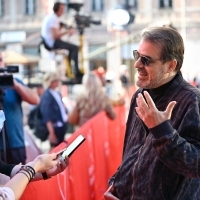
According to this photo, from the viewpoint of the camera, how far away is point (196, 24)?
3097cm

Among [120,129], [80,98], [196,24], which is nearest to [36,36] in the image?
[196,24]

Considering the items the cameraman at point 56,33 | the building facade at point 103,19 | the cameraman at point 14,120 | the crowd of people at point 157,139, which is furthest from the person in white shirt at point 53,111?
the building facade at point 103,19

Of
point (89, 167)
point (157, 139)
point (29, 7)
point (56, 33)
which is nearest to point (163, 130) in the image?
point (157, 139)

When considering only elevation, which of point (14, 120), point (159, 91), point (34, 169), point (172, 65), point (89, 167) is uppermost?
point (172, 65)

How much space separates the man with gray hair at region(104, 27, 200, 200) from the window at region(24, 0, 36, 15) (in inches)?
1193

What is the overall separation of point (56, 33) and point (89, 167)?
4404 mm

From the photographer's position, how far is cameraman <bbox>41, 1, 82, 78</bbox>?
9.09 meters

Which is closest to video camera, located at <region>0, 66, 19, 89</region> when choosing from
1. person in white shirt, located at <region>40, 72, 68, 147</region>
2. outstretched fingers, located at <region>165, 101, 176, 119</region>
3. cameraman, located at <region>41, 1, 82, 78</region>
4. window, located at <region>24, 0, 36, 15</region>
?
outstretched fingers, located at <region>165, 101, 176, 119</region>

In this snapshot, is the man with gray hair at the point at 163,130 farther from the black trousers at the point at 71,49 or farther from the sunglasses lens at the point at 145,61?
the black trousers at the point at 71,49

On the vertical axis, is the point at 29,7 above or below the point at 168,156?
above

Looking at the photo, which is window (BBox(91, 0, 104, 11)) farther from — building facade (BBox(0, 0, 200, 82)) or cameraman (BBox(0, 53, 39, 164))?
cameraman (BBox(0, 53, 39, 164))

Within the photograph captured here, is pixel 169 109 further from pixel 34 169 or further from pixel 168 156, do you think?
pixel 34 169

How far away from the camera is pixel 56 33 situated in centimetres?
922

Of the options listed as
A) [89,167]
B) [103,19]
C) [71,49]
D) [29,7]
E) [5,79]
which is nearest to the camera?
[5,79]
